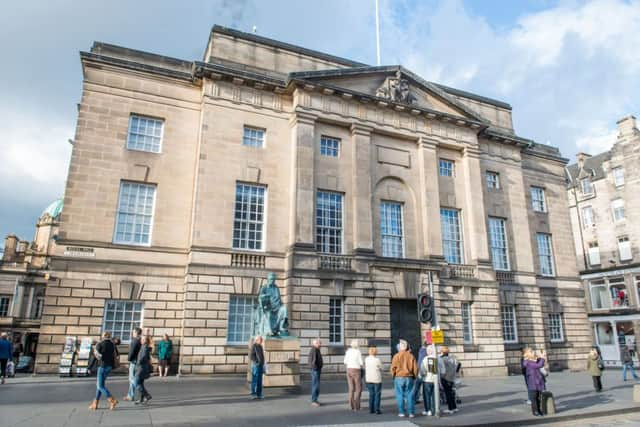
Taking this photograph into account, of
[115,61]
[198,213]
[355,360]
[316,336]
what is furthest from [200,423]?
[115,61]

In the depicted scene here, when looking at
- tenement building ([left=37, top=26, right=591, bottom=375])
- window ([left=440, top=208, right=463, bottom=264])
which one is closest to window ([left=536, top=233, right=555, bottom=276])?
tenement building ([left=37, top=26, right=591, bottom=375])

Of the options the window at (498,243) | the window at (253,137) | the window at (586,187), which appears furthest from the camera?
the window at (586,187)

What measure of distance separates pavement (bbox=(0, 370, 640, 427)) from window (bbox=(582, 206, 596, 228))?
30.0m

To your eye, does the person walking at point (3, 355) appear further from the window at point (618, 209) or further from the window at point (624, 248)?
the window at point (618, 209)

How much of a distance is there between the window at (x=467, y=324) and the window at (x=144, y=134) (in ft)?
57.2

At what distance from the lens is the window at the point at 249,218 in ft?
65.5

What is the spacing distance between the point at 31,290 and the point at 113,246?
4349 centimetres

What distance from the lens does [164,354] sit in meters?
17.2

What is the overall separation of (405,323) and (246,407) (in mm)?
11472

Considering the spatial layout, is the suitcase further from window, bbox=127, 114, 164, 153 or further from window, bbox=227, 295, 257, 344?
window, bbox=127, 114, 164, 153

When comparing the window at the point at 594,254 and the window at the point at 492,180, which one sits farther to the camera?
the window at the point at 594,254

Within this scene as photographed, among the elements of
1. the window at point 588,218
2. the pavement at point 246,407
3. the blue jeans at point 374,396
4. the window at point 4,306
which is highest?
the window at point 588,218

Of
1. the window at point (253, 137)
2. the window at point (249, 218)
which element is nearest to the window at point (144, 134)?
the window at point (253, 137)

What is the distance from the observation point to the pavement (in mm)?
9508
